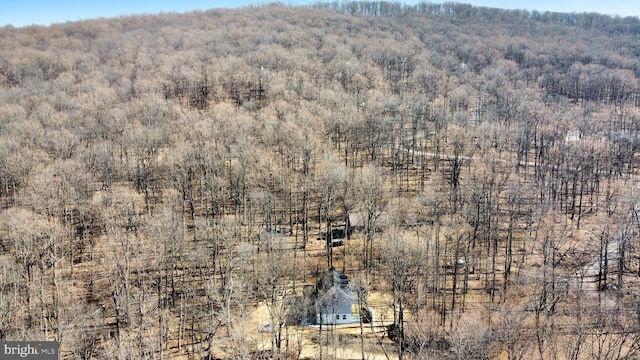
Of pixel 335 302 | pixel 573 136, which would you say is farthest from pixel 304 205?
pixel 573 136

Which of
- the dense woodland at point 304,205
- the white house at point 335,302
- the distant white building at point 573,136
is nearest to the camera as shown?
the dense woodland at point 304,205

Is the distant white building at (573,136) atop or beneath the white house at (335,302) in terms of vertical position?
atop

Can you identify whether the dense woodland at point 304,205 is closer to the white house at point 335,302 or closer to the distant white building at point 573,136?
the distant white building at point 573,136

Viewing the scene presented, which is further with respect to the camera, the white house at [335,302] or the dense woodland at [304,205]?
the white house at [335,302]

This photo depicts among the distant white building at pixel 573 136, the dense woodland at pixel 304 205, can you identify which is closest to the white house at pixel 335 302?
the dense woodland at pixel 304 205

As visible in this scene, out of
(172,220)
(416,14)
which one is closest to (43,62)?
(172,220)

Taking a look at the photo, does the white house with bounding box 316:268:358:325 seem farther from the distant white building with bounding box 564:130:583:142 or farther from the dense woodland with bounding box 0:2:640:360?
the distant white building with bounding box 564:130:583:142

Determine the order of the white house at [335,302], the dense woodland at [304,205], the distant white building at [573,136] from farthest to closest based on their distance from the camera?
the distant white building at [573,136]
the white house at [335,302]
the dense woodland at [304,205]

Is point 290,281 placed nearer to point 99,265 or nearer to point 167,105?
point 99,265
